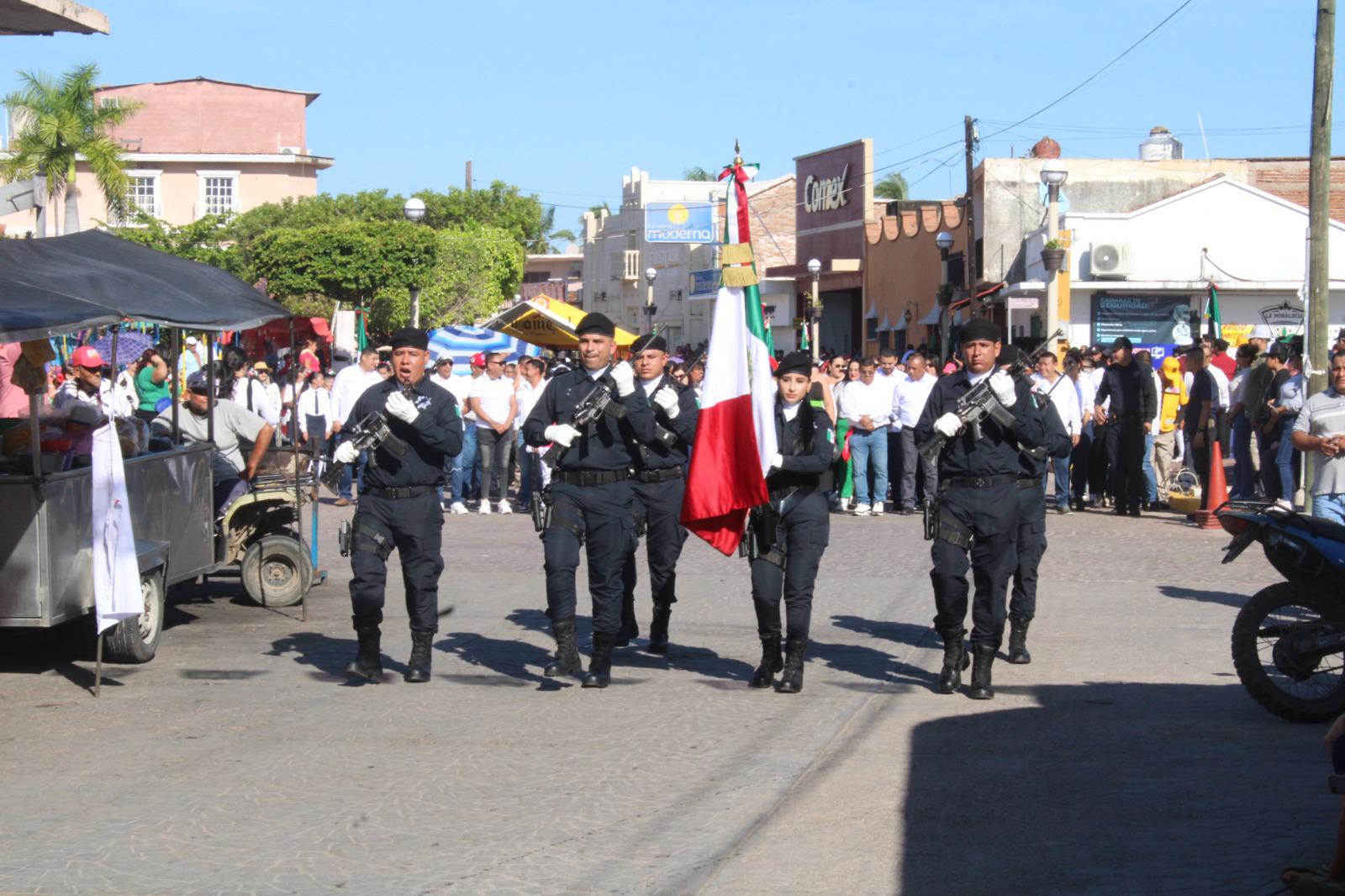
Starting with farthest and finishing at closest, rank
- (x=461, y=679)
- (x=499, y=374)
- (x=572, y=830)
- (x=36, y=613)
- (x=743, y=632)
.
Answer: (x=499, y=374)
(x=743, y=632)
(x=461, y=679)
(x=36, y=613)
(x=572, y=830)

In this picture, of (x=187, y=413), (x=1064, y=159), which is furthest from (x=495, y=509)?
(x=1064, y=159)

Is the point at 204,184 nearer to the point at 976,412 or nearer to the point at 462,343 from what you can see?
the point at 462,343

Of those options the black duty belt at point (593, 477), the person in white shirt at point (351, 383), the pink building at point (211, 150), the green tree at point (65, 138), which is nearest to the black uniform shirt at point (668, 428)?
the black duty belt at point (593, 477)

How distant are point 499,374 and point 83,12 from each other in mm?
6835

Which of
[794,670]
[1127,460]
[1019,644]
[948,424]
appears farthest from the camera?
[1127,460]

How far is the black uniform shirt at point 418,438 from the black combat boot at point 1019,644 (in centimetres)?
357

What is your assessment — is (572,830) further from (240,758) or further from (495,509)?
(495,509)

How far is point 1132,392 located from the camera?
57.3 feet

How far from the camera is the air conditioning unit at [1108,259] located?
31.5m

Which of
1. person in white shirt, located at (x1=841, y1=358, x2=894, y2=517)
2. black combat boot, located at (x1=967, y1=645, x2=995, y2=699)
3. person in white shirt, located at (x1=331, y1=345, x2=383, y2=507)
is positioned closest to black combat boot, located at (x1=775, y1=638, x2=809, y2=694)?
black combat boot, located at (x1=967, y1=645, x2=995, y2=699)

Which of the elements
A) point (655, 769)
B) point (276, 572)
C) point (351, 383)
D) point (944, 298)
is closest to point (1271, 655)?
point (655, 769)

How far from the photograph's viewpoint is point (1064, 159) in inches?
1507

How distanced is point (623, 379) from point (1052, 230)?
25135 mm

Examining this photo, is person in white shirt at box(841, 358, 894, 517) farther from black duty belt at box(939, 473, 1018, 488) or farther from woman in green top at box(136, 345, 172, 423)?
black duty belt at box(939, 473, 1018, 488)
